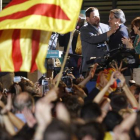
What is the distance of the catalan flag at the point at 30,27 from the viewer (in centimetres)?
802

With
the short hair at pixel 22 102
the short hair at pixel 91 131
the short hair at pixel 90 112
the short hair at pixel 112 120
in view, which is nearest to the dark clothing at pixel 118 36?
the short hair at pixel 22 102

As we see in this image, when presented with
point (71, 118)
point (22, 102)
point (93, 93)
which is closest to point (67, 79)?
point (93, 93)

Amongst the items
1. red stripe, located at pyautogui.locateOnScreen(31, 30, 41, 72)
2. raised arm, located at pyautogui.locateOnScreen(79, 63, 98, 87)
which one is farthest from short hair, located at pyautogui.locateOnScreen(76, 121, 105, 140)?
raised arm, located at pyautogui.locateOnScreen(79, 63, 98, 87)

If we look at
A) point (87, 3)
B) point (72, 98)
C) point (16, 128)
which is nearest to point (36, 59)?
point (72, 98)

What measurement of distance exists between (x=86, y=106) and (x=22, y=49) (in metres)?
2.44

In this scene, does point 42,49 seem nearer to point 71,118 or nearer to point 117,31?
point 117,31

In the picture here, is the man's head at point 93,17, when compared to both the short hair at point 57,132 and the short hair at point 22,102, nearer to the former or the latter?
the short hair at point 22,102

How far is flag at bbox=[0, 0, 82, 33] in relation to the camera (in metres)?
7.98

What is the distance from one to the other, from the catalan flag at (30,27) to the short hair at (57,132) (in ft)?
11.3

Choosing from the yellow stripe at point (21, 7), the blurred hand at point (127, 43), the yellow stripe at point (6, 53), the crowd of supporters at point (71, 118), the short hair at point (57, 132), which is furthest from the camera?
the blurred hand at point (127, 43)

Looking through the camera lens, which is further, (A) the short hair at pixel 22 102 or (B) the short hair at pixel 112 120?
(A) the short hair at pixel 22 102

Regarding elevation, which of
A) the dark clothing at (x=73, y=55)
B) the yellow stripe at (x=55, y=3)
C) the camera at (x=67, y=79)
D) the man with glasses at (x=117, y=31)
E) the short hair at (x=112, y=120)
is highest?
the yellow stripe at (x=55, y=3)

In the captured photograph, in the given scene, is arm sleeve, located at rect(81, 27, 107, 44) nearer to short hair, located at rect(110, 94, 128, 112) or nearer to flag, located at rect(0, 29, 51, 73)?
flag, located at rect(0, 29, 51, 73)

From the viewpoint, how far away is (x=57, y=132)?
4516 mm
